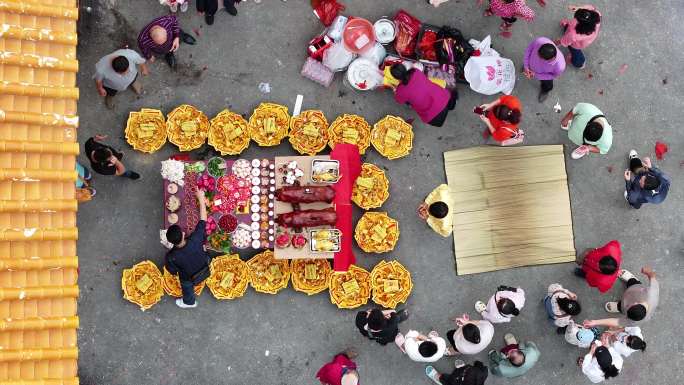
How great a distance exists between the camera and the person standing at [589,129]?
855cm

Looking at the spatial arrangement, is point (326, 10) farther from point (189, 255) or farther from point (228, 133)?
point (189, 255)

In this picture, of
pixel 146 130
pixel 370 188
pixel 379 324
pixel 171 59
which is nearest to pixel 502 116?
pixel 370 188

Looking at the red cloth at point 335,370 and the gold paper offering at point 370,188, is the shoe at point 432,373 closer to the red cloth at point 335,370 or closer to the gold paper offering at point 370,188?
the red cloth at point 335,370

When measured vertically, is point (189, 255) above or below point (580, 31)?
below

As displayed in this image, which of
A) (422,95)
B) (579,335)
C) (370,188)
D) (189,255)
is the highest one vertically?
Answer: (422,95)

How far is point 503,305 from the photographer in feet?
27.2

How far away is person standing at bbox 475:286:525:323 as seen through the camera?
828 cm

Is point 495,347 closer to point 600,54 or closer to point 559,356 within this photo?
point 559,356

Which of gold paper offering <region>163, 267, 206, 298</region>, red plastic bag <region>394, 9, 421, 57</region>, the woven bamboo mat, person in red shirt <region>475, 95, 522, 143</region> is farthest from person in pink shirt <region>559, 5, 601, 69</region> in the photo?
gold paper offering <region>163, 267, 206, 298</region>

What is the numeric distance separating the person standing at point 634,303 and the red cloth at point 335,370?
3436 millimetres

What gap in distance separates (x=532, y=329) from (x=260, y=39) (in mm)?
5795

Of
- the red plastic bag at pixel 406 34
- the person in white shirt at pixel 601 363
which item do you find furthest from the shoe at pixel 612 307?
the red plastic bag at pixel 406 34

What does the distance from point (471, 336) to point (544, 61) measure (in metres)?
3.82

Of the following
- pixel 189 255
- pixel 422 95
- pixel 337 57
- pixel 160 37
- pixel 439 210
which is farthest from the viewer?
pixel 337 57
